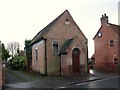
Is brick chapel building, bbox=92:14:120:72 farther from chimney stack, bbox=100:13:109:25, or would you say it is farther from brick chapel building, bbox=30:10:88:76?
brick chapel building, bbox=30:10:88:76

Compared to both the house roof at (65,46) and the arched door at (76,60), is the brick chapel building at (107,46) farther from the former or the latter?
the house roof at (65,46)

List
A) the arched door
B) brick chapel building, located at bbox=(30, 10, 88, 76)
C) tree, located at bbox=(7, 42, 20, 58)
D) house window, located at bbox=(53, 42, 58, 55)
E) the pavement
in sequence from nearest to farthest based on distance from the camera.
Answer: the pavement → brick chapel building, located at bbox=(30, 10, 88, 76) → the arched door → house window, located at bbox=(53, 42, 58, 55) → tree, located at bbox=(7, 42, 20, 58)

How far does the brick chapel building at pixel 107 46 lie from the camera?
116ft

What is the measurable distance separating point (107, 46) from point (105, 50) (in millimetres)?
919

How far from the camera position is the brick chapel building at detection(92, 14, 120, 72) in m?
35.5

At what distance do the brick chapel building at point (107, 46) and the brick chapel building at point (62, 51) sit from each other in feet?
30.8

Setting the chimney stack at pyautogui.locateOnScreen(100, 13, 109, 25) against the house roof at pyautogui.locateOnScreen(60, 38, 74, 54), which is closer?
the house roof at pyautogui.locateOnScreen(60, 38, 74, 54)

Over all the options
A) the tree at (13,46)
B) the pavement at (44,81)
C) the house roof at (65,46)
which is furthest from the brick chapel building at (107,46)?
the tree at (13,46)

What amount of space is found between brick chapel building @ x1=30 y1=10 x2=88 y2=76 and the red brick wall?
9573mm

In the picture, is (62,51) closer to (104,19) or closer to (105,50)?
(105,50)

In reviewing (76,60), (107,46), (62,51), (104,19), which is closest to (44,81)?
(62,51)

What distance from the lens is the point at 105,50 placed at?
125 feet

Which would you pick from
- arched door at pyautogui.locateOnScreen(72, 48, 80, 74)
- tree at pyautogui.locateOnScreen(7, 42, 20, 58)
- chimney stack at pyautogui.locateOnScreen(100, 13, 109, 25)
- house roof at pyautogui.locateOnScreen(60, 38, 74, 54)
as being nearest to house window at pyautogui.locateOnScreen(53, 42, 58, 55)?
house roof at pyautogui.locateOnScreen(60, 38, 74, 54)

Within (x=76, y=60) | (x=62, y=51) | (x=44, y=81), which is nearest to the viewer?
(x=44, y=81)
